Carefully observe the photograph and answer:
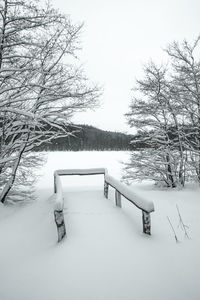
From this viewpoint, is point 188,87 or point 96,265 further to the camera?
point 188,87

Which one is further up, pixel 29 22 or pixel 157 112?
pixel 29 22

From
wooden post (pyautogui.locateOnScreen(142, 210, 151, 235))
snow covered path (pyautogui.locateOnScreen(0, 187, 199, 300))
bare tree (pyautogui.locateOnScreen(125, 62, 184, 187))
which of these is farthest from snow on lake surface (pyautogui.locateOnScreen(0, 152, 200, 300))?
bare tree (pyautogui.locateOnScreen(125, 62, 184, 187))

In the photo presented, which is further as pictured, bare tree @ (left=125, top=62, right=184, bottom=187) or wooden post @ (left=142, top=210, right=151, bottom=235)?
bare tree @ (left=125, top=62, right=184, bottom=187)

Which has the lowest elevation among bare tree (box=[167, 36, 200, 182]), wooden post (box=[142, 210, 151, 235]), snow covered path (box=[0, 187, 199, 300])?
snow covered path (box=[0, 187, 199, 300])

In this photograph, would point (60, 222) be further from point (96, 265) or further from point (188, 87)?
point (188, 87)

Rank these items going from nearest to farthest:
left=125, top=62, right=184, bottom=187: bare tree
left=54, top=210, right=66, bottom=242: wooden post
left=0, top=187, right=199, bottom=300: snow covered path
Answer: left=0, top=187, right=199, bottom=300: snow covered path < left=54, top=210, right=66, bottom=242: wooden post < left=125, top=62, right=184, bottom=187: bare tree

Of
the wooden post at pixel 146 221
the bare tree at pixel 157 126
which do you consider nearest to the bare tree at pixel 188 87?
the bare tree at pixel 157 126

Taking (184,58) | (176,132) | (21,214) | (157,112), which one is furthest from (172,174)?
(21,214)

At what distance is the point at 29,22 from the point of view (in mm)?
5652

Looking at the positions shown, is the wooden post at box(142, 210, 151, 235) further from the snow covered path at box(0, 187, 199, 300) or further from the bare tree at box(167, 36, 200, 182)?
the bare tree at box(167, 36, 200, 182)

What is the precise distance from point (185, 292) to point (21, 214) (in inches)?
224

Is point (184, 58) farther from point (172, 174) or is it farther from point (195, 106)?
point (172, 174)

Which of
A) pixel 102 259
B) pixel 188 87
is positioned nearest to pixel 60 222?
pixel 102 259

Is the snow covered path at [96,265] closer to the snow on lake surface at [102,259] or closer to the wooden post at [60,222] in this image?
the snow on lake surface at [102,259]
